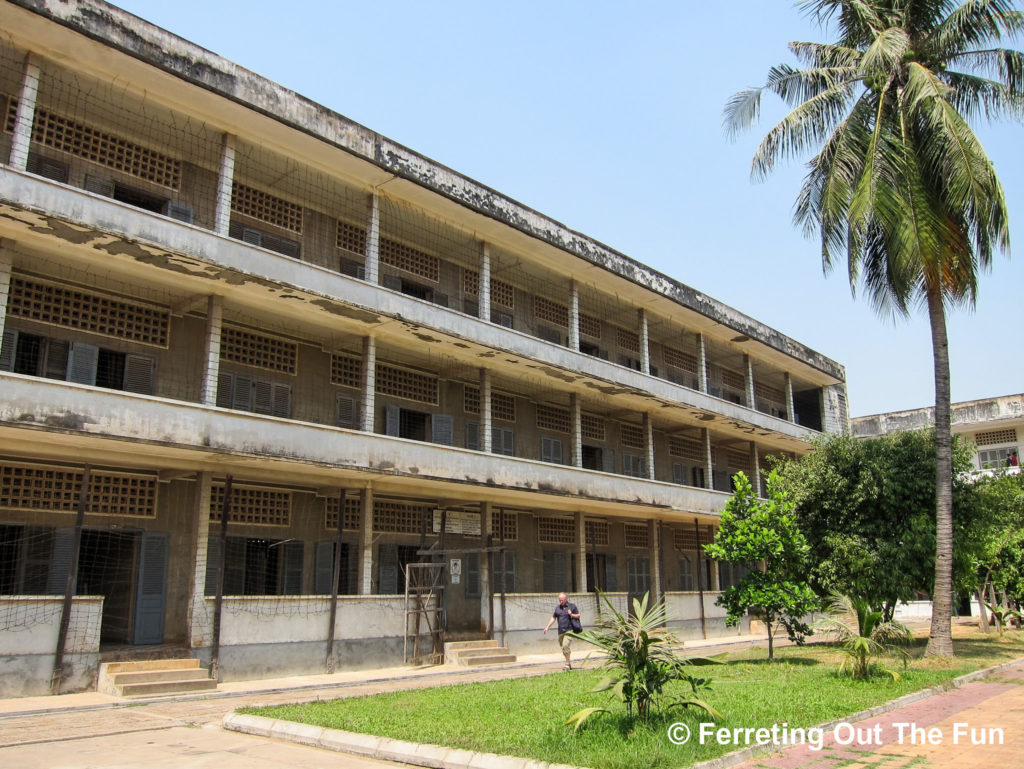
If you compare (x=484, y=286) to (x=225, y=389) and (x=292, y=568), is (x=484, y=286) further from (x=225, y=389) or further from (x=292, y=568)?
(x=292, y=568)

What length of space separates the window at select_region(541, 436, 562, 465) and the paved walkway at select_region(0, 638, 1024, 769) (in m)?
10.9

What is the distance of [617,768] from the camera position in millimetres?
6402

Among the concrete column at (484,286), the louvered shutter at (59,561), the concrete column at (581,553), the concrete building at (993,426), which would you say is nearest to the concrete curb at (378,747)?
the louvered shutter at (59,561)

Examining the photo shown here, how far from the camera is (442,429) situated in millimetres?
20625

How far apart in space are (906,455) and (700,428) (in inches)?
375

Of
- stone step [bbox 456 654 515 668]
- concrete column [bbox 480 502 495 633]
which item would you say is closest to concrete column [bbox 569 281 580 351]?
concrete column [bbox 480 502 495 633]

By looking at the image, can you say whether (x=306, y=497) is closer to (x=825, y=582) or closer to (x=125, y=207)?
(x=125, y=207)

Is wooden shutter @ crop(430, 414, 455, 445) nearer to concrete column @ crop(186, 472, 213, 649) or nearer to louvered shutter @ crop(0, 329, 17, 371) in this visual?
concrete column @ crop(186, 472, 213, 649)

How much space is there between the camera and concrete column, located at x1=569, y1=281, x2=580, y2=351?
2249cm

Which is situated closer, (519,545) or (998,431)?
(519,545)

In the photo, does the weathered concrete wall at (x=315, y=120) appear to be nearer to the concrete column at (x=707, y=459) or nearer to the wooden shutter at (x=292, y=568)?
the concrete column at (x=707, y=459)

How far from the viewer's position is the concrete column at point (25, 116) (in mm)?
12906

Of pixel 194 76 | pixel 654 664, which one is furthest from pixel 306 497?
pixel 654 664

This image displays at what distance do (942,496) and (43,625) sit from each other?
15.9 m
